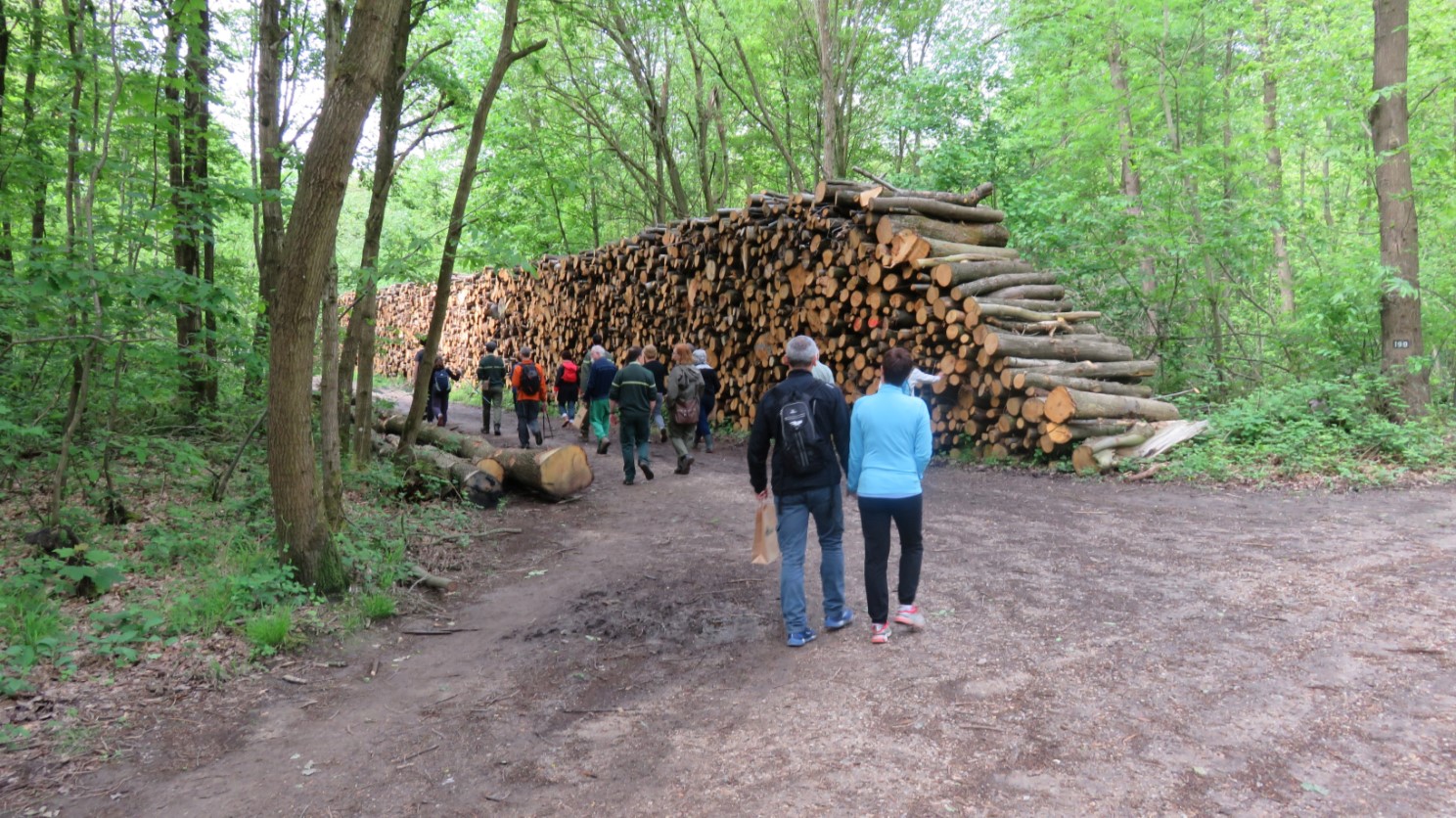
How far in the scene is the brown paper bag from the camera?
437cm

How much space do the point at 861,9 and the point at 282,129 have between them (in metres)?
12.7

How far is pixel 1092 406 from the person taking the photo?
8227 millimetres

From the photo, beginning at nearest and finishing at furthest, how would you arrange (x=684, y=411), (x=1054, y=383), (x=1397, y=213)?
(x=1054, y=383) < (x=1397, y=213) < (x=684, y=411)

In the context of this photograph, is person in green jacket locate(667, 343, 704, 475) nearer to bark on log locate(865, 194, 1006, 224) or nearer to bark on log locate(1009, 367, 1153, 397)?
bark on log locate(865, 194, 1006, 224)

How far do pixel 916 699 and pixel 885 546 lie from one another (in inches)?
38.0

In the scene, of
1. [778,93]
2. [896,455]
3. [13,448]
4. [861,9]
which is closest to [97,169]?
[13,448]

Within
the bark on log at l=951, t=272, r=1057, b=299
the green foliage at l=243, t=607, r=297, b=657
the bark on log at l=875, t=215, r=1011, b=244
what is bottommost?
the green foliage at l=243, t=607, r=297, b=657

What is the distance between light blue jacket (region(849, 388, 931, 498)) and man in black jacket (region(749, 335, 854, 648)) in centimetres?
18

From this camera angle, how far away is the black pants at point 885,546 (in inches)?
164

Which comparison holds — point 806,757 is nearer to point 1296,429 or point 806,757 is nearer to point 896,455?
point 896,455

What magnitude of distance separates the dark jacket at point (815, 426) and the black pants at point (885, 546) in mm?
282

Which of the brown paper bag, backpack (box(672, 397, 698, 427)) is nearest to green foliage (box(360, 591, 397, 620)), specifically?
the brown paper bag

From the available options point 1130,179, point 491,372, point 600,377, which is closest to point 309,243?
point 600,377

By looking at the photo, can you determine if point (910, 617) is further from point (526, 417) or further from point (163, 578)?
point (526, 417)
